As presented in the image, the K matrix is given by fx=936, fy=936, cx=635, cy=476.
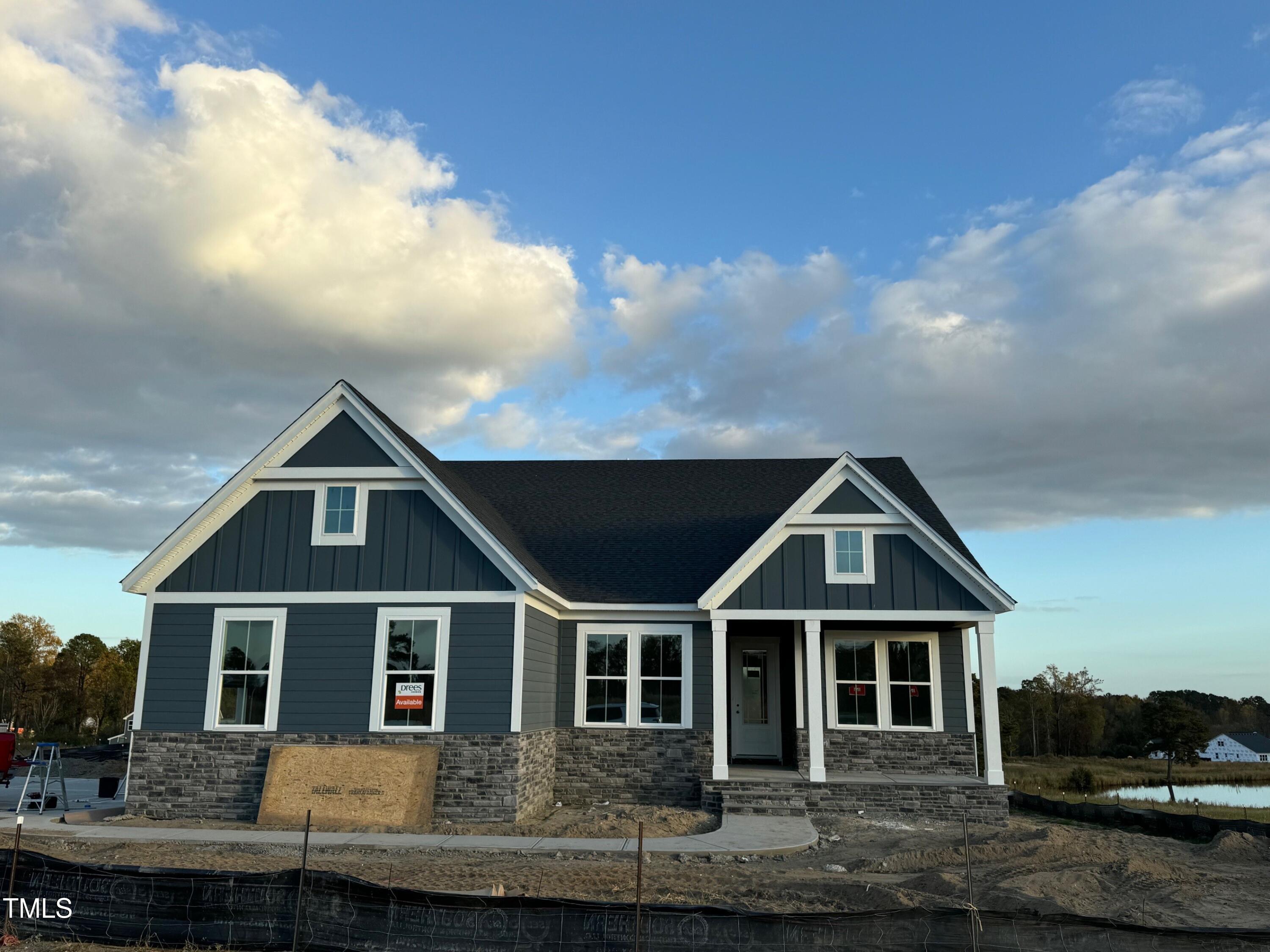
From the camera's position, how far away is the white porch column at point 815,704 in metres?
16.1

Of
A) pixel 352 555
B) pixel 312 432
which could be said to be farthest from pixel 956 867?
pixel 312 432

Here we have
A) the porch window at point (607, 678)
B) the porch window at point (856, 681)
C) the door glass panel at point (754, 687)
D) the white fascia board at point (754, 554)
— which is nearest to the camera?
the white fascia board at point (754, 554)

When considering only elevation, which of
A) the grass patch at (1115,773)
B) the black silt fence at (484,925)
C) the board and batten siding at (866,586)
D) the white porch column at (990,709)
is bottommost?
the grass patch at (1115,773)

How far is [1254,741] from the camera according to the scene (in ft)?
235

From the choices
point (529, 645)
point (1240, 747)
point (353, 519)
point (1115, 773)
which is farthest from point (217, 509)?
point (1240, 747)

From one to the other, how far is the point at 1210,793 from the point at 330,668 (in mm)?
32027

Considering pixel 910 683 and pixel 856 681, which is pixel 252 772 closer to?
pixel 856 681

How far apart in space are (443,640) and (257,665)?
3151 mm

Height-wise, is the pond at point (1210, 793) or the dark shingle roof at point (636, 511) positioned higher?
the dark shingle roof at point (636, 511)

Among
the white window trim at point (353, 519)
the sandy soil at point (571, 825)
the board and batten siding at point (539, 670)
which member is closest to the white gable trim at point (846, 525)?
the board and batten siding at point (539, 670)

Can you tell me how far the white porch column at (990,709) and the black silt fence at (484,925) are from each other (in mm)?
9124

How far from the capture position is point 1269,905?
32.8 feet

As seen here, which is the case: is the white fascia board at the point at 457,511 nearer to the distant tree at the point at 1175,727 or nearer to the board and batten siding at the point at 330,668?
the board and batten siding at the point at 330,668

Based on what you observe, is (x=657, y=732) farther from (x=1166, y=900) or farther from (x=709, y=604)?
(x=1166, y=900)
